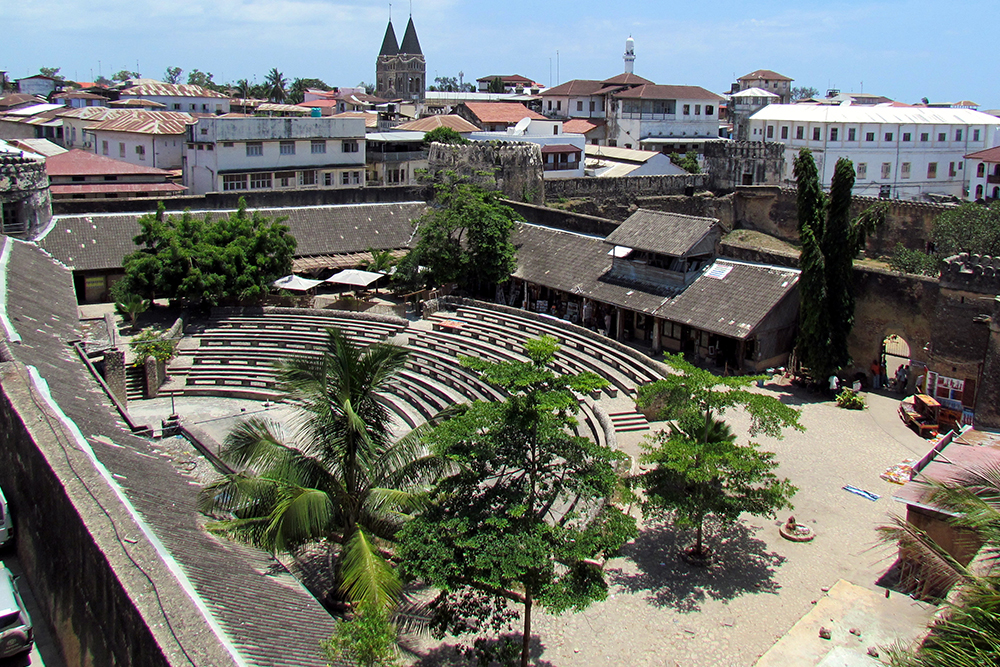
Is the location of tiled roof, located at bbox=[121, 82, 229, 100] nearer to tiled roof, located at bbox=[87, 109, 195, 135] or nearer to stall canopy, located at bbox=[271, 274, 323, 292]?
tiled roof, located at bbox=[87, 109, 195, 135]

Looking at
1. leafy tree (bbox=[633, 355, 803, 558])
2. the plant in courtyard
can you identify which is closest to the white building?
the plant in courtyard

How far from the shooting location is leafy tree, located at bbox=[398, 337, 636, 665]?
10352 millimetres

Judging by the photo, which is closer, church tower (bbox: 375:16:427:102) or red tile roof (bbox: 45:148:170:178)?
red tile roof (bbox: 45:148:170:178)

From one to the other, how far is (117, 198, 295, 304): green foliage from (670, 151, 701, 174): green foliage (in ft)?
→ 103

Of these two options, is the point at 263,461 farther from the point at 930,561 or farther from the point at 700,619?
the point at 930,561

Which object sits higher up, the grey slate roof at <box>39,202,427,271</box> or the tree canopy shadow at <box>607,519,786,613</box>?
the grey slate roof at <box>39,202,427,271</box>

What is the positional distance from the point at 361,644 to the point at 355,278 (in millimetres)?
22235

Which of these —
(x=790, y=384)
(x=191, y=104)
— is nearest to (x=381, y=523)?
(x=790, y=384)

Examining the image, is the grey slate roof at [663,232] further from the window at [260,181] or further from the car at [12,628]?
the window at [260,181]

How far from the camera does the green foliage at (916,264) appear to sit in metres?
31.4

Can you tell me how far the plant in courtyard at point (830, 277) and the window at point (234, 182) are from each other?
2787 cm

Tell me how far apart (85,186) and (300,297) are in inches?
646

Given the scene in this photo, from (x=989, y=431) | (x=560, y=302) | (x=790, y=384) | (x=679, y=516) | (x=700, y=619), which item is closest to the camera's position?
(x=700, y=619)

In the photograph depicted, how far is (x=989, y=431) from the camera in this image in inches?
700
